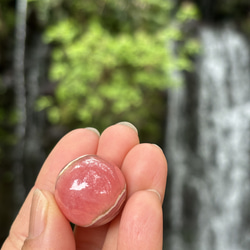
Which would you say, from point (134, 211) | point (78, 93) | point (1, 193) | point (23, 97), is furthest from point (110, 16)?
point (134, 211)

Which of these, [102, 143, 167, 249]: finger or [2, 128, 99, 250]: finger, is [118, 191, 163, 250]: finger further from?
[2, 128, 99, 250]: finger

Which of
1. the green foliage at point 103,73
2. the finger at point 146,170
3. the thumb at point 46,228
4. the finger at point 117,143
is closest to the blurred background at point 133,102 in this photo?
the green foliage at point 103,73

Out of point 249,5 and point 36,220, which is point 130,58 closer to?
point 36,220

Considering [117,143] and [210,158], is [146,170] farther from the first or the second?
[210,158]

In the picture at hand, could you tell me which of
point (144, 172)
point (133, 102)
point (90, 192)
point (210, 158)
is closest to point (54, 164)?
point (90, 192)

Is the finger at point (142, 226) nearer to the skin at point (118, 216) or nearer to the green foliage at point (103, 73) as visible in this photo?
the skin at point (118, 216)

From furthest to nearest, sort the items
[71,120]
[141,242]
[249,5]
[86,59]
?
[249,5]
[71,120]
[86,59]
[141,242]

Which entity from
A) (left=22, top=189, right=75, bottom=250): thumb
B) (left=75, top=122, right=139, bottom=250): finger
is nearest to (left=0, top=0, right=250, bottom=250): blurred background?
(left=75, top=122, right=139, bottom=250): finger
